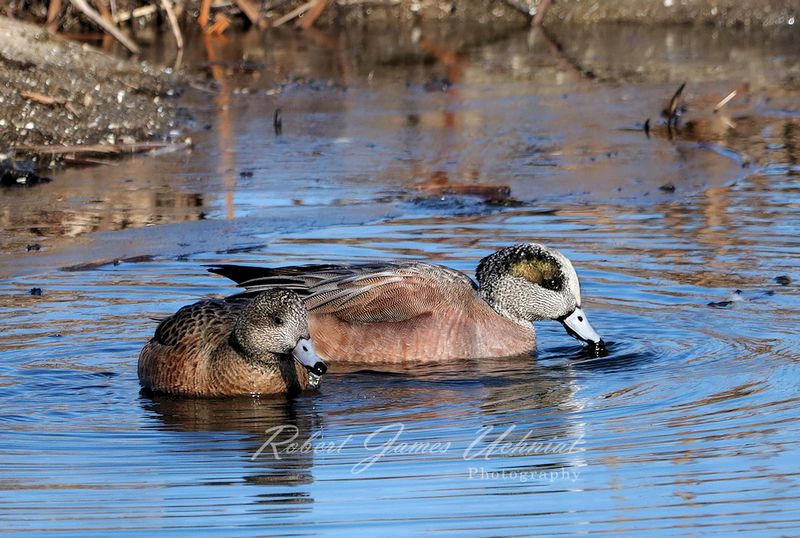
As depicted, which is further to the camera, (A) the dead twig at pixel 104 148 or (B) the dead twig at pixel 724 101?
(B) the dead twig at pixel 724 101

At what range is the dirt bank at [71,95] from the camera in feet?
36.9

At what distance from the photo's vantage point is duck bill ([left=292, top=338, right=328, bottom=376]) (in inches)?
230

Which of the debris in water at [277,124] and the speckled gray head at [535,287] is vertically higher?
the debris in water at [277,124]

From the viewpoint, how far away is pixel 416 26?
19266mm

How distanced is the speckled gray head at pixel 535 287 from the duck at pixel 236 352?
Result: 3.85ft

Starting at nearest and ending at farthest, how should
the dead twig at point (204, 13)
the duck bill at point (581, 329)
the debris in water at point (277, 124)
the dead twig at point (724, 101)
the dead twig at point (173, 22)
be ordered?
the duck bill at point (581, 329), the debris in water at point (277, 124), the dead twig at point (724, 101), the dead twig at point (173, 22), the dead twig at point (204, 13)

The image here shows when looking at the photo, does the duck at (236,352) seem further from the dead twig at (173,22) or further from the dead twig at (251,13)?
the dead twig at (251,13)

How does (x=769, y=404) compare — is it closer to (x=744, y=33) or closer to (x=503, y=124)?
(x=503, y=124)

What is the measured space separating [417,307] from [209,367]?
1.08m

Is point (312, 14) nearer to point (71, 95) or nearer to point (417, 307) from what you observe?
point (71, 95)

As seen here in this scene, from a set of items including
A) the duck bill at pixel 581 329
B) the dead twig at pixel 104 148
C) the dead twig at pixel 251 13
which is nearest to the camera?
the duck bill at pixel 581 329

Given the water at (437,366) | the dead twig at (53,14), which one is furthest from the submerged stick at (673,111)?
the dead twig at (53,14)

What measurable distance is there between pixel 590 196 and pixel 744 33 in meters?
9.22

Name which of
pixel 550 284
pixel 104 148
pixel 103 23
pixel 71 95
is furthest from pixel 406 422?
pixel 103 23
